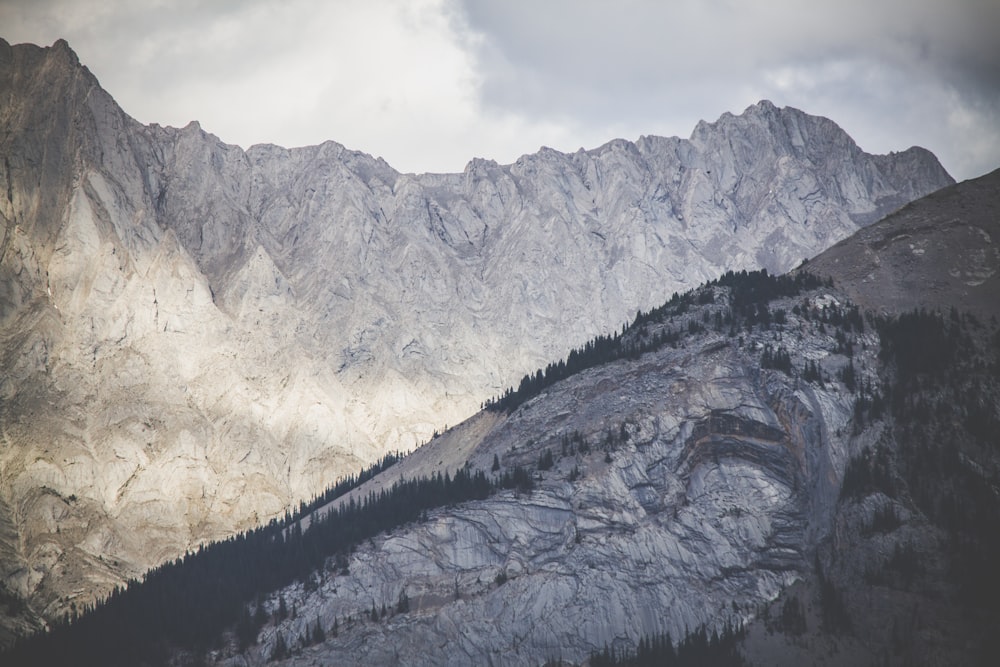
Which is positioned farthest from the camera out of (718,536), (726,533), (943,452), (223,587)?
(223,587)

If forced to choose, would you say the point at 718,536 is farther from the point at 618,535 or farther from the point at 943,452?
the point at 943,452

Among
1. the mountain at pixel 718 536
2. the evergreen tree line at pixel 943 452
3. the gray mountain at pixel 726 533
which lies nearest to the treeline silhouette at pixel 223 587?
the mountain at pixel 718 536

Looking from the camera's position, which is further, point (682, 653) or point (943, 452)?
point (943, 452)

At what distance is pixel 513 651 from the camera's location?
531 ft

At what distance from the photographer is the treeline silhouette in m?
169

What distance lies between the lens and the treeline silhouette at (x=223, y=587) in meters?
169

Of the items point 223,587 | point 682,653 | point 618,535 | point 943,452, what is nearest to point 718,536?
point 618,535

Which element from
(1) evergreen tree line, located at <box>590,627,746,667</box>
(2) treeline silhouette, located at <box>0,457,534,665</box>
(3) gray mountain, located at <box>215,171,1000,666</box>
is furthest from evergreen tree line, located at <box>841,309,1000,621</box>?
(2) treeline silhouette, located at <box>0,457,534,665</box>

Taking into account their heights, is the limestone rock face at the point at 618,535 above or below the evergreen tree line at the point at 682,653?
above

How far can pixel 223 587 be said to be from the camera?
17888cm

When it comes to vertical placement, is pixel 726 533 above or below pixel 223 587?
below

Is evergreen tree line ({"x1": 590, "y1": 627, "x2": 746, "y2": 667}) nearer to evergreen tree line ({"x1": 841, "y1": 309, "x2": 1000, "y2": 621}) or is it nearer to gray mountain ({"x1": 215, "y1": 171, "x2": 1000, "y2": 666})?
gray mountain ({"x1": 215, "y1": 171, "x2": 1000, "y2": 666})

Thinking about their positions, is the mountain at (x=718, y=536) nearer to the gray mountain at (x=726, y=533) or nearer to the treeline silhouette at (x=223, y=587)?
the gray mountain at (x=726, y=533)

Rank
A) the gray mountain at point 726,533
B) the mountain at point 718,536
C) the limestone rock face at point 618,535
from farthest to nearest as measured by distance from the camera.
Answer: the limestone rock face at point 618,535
the gray mountain at point 726,533
the mountain at point 718,536
